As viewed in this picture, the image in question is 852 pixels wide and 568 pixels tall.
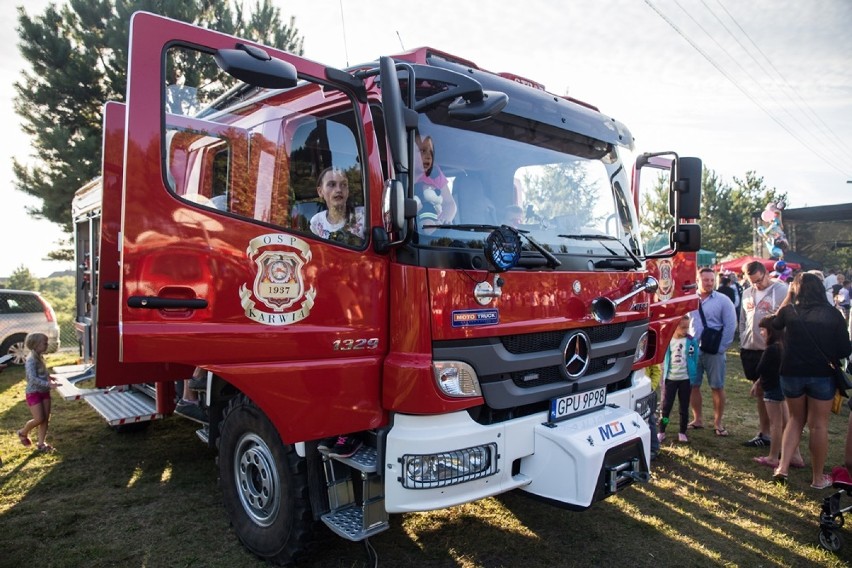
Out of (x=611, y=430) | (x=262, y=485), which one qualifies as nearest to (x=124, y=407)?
(x=262, y=485)

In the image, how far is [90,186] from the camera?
6.06 meters

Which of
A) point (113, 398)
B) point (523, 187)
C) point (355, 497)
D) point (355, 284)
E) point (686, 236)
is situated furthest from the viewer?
point (113, 398)

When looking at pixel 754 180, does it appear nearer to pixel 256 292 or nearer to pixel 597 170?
pixel 597 170

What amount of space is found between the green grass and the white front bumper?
25cm

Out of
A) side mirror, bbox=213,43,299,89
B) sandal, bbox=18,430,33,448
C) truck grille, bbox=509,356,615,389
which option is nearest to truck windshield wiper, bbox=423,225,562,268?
truck grille, bbox=509,356,615,389

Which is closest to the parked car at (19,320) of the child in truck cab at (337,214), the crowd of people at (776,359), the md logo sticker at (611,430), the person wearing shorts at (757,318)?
the child in truck cab at (337,214)

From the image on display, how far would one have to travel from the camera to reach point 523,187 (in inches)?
137

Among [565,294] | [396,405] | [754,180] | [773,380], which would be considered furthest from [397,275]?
[754,180]

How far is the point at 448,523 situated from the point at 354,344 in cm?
178

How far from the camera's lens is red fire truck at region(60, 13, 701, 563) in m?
2.62

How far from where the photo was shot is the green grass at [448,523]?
342 cm

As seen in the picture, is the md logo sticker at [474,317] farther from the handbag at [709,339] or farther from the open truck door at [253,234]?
the handbag at [709,339]

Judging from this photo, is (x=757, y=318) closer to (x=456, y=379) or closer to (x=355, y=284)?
(x=456, y=379)

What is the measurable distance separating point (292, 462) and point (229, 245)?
123 centimetres
